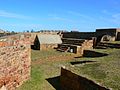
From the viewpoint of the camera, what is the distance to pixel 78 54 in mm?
20484

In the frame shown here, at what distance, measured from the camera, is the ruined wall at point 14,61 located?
26.0 ft

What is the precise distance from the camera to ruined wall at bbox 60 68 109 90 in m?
7.80

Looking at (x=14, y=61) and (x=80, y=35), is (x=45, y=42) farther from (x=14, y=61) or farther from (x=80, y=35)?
(x=14, y=61)

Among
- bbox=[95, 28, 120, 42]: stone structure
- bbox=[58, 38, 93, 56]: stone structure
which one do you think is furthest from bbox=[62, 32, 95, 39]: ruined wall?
bbox=[58, 38, 93, 56]: stone structure

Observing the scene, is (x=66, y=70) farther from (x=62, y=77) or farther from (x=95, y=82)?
(x=95, y=82)

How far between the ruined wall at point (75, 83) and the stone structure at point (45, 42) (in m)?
13.9

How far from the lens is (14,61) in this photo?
8.91m

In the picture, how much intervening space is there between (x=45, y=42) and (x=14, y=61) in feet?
50.9

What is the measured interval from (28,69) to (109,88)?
4.62 metres

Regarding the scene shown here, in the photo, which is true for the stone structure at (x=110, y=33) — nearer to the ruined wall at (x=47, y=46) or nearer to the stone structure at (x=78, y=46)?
the stone structure at (x=78, y=46)

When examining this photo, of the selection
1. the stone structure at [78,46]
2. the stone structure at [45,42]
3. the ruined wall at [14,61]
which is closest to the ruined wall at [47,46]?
the stone structure at [45,42]

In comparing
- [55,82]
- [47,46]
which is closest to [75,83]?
[55,82]

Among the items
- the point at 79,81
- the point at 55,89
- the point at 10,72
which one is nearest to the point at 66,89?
the point at 55,89

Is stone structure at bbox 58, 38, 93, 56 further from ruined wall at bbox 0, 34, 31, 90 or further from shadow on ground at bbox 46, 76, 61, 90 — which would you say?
ruined wall at bbox 0, 34, 31, 90
